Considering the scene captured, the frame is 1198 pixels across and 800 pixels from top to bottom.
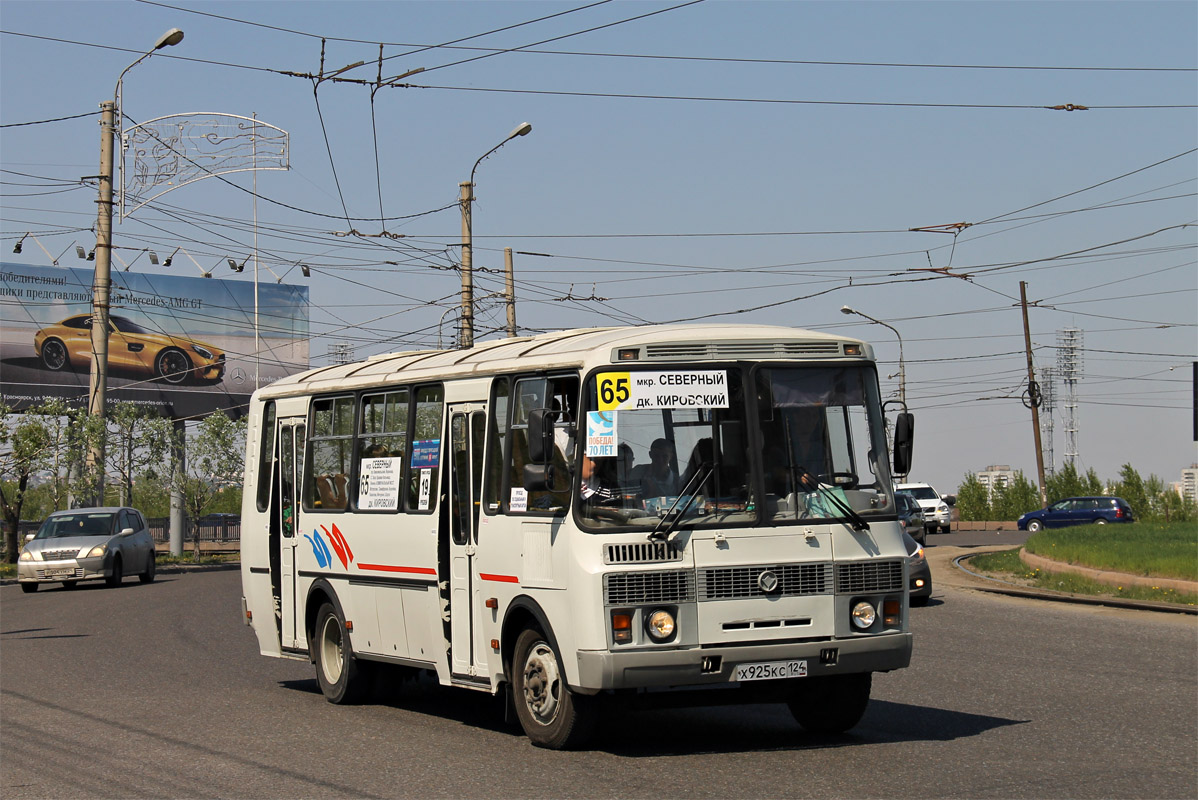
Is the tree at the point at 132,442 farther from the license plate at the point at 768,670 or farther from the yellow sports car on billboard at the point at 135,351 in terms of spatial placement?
the license plate at the point at 768,670

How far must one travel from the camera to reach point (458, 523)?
1161 cm

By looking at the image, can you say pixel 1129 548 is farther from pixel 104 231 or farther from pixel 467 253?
pixel 104 231

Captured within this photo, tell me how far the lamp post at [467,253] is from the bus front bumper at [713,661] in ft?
74.8

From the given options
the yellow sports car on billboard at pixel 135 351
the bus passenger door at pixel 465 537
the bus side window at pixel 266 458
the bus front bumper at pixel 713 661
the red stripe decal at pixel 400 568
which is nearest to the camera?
the bus front bumper at pixel 713 661

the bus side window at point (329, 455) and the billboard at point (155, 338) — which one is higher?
the billboard at point (155, 338)

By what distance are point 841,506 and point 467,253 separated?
25000 mm

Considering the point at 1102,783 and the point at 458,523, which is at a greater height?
the point at 458,523

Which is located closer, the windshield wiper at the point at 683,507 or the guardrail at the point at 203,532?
the windshield wiper at the point at 683,507

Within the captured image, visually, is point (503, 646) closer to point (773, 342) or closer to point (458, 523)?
point (458, 523)

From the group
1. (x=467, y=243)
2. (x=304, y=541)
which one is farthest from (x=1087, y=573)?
(x=304, y=541)

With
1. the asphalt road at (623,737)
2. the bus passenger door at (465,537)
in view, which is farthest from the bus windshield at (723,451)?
the bus passenger door at (465,537)

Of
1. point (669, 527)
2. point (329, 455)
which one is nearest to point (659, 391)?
point (669, 527)

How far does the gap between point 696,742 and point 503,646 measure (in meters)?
1.48

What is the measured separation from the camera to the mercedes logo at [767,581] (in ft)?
32.1
